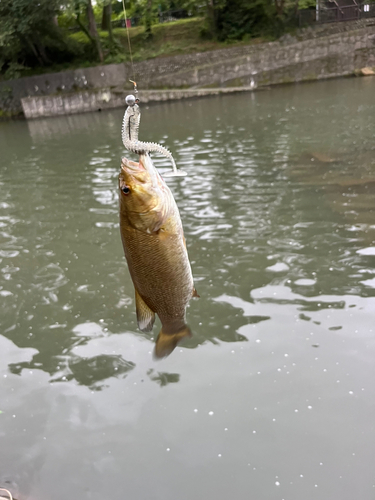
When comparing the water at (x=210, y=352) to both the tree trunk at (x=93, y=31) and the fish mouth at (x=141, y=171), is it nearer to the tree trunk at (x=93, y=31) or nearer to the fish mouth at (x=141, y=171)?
the fish mouth at (x=141, y=171)

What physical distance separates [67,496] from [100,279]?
343 cm

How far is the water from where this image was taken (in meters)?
3.84

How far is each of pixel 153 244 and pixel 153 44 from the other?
99.7 ft

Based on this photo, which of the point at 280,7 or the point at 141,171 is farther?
the point at 280,7

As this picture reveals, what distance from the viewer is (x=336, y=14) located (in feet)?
90.3

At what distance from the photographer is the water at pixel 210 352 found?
384cm

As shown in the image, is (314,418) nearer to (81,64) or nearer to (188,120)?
(188,120)

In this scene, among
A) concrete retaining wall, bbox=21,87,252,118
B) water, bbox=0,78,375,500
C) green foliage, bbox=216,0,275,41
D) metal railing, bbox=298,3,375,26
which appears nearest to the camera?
water, bbox=0,78,375,500

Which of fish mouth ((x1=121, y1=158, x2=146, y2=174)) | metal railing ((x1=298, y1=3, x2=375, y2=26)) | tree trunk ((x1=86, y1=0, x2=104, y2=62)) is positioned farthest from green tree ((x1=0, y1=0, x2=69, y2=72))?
fish mouth ((x1=121, y1=158, x2=146, y2=174))

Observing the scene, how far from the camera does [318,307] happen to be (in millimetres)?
5504

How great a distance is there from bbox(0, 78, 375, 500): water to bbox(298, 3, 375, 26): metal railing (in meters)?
21.7

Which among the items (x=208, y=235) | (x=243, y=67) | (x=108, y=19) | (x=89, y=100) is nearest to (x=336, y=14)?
(x=243, y=67)

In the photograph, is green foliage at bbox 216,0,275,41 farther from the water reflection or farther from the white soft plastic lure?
the white soft plastic lure

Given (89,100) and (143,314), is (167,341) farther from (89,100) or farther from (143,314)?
(89,100)
